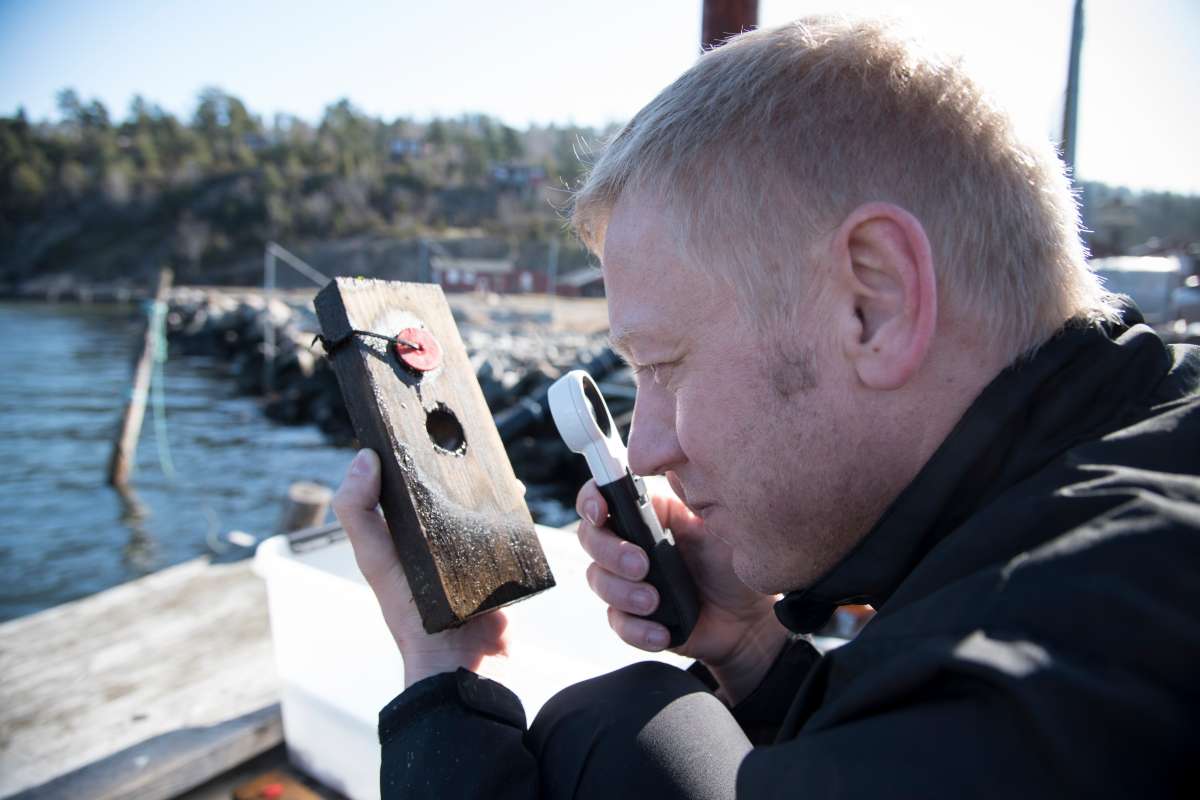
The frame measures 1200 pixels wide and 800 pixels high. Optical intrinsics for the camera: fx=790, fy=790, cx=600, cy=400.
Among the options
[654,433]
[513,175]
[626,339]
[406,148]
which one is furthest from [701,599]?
[406,148]

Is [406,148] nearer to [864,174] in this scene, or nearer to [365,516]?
[365,516]

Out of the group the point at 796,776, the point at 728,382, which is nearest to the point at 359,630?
the point at 728,382

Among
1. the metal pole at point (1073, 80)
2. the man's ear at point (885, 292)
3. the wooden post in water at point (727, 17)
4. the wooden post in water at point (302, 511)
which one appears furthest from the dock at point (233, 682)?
the metal pole at point (1073, 80)

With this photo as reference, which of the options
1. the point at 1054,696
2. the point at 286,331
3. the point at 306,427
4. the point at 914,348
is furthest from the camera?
the point at 286,331

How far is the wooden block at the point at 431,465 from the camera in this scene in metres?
1.28

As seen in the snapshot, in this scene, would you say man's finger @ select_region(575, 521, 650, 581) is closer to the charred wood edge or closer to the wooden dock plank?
the charred wood edge

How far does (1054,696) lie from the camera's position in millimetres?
510

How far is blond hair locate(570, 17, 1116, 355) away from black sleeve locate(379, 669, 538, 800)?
649 mm

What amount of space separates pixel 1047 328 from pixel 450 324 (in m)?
1.05

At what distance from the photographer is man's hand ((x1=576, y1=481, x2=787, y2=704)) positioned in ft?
4.66

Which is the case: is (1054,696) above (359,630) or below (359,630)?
above

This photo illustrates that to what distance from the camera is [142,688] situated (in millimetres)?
2939

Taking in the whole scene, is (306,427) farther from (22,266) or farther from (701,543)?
(22,266)

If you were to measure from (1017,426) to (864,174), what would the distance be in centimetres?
33
